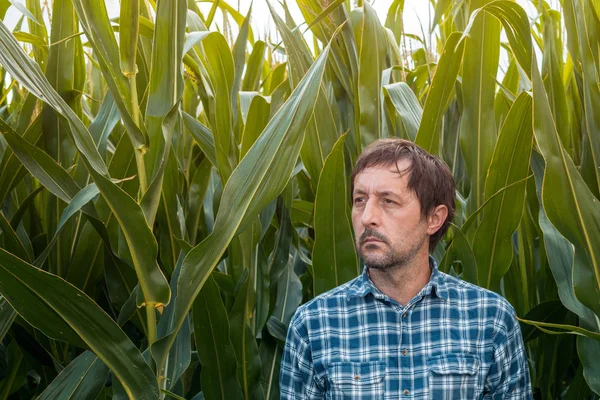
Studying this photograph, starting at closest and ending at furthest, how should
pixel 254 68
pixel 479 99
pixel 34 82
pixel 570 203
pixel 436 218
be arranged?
1. pixel 34 82
2. pixel 570 203
3. pixel 436 218
4. pixel 479 99
5. pixel 254 68

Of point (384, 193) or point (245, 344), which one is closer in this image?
point (384, 193)

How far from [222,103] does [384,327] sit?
0.36 m

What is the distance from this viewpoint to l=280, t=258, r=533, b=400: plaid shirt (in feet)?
3.04

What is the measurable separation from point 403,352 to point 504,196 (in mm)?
274

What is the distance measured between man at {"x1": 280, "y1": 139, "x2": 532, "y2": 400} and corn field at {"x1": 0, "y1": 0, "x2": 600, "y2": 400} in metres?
0.08

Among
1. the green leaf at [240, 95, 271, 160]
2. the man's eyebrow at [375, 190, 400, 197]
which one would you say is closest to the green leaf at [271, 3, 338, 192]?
the green leaf at [240, 95, 271, 160]

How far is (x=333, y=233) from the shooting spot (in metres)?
1.09

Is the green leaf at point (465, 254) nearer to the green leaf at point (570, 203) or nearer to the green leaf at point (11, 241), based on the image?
the green leaf at point (570, 203)

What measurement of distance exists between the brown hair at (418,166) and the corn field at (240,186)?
0.17 feet

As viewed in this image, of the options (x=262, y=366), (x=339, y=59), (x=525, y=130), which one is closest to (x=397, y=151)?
(x=525, y=130)

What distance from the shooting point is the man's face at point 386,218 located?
36.4 inches

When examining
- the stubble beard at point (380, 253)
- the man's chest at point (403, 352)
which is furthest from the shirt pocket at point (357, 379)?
the stubble beard at point (380, 253)

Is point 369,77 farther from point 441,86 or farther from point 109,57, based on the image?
point 109,57

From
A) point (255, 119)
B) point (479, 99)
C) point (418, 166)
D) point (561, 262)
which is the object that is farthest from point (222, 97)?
point (561, 262)
